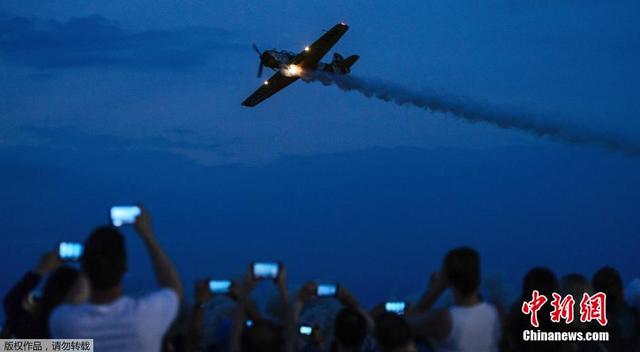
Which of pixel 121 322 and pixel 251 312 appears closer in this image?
pixel 121 322

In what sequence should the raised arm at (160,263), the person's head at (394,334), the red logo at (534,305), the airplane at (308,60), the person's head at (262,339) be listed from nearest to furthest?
the person's head at (262,339) < the raised arm at (160,263) < the person's head at (394,334) < the red logo at (534,305) < the airplane at (308,60)

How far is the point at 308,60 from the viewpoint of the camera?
127 feet

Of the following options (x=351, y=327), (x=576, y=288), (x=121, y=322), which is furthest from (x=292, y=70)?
(x=121, y=322)

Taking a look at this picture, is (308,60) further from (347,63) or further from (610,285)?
(610,285)

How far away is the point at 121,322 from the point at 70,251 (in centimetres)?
98

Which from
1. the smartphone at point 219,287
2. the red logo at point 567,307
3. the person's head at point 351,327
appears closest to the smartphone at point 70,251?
the smartphone at point 219,287

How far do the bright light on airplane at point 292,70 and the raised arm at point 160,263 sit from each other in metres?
33.6

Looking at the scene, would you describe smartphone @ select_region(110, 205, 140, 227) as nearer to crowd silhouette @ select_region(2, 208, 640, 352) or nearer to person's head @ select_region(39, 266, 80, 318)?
crowd silhouette @ select_region(2, 208, 640, 352)

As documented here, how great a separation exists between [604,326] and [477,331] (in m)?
1.76

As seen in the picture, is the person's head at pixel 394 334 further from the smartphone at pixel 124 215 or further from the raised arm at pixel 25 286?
the raised arm at pixel 25 286

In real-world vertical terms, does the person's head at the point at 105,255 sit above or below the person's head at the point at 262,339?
above

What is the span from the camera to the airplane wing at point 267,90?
42.6 m

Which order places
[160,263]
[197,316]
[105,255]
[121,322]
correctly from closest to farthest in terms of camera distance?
1. [105,255]
2. [121,322]
3. [160,263]
4. [197,316]

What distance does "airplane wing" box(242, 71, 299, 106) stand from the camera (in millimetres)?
42594
